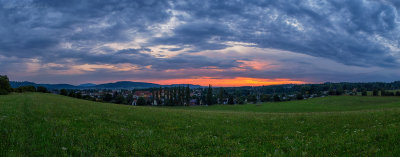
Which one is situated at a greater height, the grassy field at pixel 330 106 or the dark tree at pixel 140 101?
the grassy field at pixel 330 106

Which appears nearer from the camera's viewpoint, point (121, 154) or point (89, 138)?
point (121, 154)

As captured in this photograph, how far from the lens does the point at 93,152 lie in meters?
6.44

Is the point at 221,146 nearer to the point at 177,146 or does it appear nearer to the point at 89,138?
the point at 177,146

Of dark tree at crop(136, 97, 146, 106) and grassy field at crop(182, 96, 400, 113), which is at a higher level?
grassy field at crop(182, 96, 400, 113)

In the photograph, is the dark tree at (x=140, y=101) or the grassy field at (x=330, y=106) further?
the dark tree at (x=140, y=101)

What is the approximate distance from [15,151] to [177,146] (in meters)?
5.13

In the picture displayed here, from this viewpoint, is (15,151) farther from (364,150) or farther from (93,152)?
(364,150)

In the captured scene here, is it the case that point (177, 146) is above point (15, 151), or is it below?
below

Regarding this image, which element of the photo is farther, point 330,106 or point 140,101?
point 140,101

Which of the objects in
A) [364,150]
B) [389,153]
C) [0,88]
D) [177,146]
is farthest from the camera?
[0,88]

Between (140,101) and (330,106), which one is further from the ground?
(330,106)

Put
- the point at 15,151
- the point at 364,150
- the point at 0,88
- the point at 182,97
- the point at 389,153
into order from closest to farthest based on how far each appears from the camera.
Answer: the point at 15,151, the point at 389,153, the point at 364,150, the point at 0,88, the point at 182,97

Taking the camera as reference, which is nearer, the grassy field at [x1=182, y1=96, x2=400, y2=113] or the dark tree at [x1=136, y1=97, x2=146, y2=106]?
the grassy field at [x1=182, y1=96, x2=400, y2=113]

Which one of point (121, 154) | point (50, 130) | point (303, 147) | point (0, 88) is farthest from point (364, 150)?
point (0, 88)
